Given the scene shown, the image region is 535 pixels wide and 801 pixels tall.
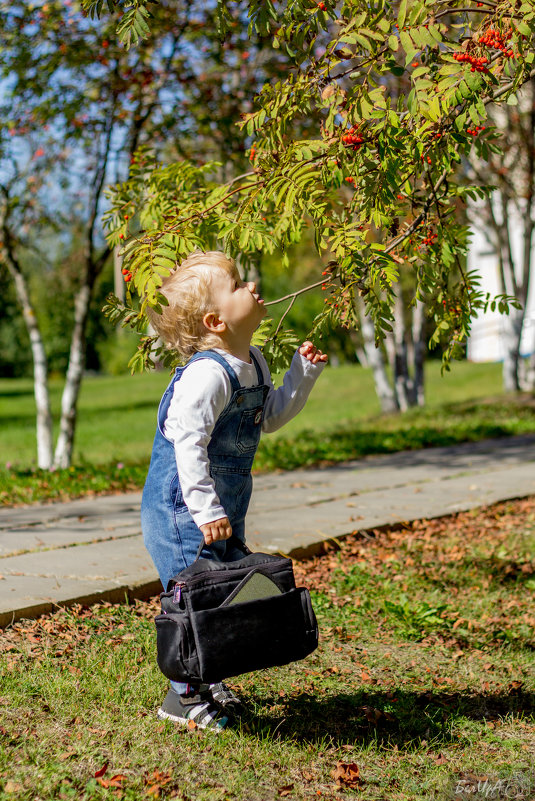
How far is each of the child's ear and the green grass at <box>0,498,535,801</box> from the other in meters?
1.39

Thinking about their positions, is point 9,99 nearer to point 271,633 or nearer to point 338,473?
point 338,473

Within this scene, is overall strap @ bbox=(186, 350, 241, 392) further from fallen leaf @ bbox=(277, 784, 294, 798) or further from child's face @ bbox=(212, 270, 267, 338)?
fallen leaf @ bbox=(277, 784, 294, 798)

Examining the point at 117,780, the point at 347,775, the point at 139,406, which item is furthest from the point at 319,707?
the point at 139,406

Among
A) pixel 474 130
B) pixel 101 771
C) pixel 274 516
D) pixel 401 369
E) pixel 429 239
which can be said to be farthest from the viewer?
Result: pixel 401 369

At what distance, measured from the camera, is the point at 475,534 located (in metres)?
5.83

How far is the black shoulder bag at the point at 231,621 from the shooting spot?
8.77 feet

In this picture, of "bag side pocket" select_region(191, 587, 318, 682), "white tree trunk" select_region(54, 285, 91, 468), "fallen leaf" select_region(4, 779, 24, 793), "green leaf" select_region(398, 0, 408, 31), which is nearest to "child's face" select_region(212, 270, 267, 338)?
"bag side pocket" select_region(191, 587, 318, 682)

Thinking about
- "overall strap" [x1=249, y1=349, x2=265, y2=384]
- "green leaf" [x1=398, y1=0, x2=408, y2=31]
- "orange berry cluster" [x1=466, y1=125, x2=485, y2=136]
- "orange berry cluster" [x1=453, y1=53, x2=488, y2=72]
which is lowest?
"overall strap" [x1=249, y1=349, x2=265, y2=384]

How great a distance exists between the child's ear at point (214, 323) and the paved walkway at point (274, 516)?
5.52 ft

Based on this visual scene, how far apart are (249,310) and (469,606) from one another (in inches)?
93.8

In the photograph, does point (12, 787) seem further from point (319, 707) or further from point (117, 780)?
point (319, 707)

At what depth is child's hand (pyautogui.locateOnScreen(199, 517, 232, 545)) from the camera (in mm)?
2732

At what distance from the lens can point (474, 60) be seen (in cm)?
299

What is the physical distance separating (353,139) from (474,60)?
51cm
